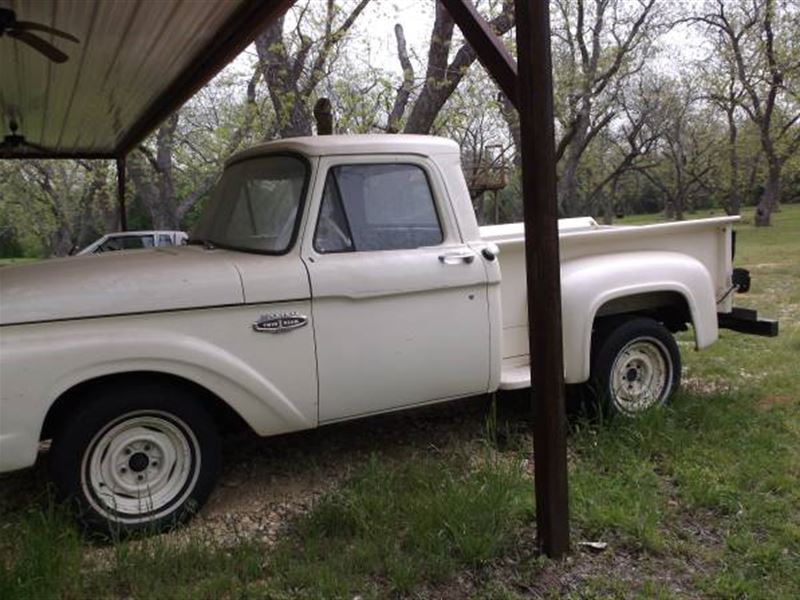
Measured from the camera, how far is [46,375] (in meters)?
3.44

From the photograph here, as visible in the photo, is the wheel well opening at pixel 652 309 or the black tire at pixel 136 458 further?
the wheel well opening at pixel 652 309

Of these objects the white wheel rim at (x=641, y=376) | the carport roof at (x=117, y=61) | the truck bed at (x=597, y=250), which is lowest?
the white wheel rim at (x=641, y=376)

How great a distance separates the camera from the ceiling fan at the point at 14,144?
884cm

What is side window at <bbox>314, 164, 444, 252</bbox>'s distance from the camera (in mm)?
4273

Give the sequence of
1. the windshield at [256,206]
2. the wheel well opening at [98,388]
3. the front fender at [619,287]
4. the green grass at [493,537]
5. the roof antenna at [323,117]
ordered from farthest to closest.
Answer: the roof antenna at [323,117] < the front fender at [619,287] < the windshield at [256,206] < the wheel well opening at [98,388] < the green grass at [493,537]

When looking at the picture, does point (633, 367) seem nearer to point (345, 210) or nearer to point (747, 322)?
point (747, 322)

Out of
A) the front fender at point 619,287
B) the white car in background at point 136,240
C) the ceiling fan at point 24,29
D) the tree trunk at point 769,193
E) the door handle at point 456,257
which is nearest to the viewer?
the door handle at point 456,257

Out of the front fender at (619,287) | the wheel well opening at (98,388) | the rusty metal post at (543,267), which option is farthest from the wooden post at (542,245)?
the wheel well opening at (98,388)

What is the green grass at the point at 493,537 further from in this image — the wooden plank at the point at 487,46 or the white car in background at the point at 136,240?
the white car in background at the point at 136,240

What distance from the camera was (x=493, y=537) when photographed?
11.7 ft

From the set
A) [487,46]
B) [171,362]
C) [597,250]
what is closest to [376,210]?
[487,46]

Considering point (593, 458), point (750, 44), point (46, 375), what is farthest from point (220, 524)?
point (750, 44)

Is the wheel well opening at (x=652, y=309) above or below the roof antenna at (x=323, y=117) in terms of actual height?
below

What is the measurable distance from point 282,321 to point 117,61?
393cm
